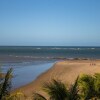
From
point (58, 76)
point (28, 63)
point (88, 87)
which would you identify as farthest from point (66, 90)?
point (28, 63)

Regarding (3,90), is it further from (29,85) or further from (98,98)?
(29,85)

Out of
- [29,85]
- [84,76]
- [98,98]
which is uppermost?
[84,76]

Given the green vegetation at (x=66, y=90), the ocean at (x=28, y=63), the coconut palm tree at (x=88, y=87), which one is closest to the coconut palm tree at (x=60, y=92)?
the green vegetation at (x=66, y=90)

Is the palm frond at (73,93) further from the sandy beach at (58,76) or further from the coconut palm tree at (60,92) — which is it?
the sandy beach at (58,76)

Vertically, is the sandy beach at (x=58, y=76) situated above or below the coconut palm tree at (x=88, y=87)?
below

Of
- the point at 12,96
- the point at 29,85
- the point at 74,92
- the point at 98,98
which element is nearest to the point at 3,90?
the point at 12,96

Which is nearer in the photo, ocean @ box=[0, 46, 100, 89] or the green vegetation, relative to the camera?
the green vegetation

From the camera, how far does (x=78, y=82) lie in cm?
1152

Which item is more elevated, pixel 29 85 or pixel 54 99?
pixel 54 99

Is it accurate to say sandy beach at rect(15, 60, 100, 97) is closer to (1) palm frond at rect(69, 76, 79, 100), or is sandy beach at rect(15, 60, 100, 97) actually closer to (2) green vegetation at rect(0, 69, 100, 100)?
(2) green vegetation at rect(0, 69, 100, 100)

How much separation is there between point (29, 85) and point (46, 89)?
60.1ft

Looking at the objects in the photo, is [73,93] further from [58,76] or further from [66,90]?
[58,76]

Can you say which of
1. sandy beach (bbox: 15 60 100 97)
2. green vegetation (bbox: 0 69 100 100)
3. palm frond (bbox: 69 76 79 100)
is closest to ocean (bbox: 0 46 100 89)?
sandy beach (bbox: 15 60 100 97)

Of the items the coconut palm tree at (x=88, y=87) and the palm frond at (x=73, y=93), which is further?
the coconut palm tree at (x=88, y=87)
